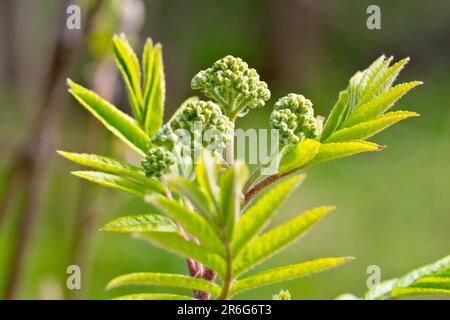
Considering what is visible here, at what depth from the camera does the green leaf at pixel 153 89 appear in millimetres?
495

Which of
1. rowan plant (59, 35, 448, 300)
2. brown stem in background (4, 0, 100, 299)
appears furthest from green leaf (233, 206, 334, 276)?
brown stem in background (4, 0, 100, 299)

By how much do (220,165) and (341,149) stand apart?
2.7 inches

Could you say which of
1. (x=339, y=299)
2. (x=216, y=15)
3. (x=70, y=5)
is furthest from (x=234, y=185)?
(x=216, y=15)

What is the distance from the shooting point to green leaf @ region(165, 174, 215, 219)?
344 millimetres

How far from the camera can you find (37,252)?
10.3 feet

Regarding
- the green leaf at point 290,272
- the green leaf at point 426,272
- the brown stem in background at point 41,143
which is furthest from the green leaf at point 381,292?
the brown stem in background at point 41,143

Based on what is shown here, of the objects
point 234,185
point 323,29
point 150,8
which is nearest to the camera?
point 234,185

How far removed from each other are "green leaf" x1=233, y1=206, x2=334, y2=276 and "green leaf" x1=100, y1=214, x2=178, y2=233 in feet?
0.19

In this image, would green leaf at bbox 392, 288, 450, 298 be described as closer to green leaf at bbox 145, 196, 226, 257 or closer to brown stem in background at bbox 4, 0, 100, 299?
green leaf at bbox 145, 196, 226, 257

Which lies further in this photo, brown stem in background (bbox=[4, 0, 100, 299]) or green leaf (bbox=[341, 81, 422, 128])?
brown stem in background (bbox=[4, 0, 100, 299])

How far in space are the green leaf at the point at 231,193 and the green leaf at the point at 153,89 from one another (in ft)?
0.50

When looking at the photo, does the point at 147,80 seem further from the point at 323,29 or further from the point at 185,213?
the point at 323,29
